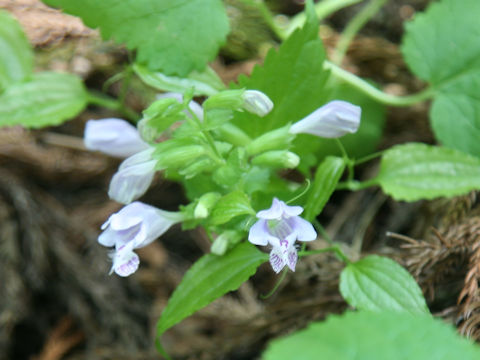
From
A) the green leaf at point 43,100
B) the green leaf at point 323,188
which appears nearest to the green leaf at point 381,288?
the green leaf at point 323,188

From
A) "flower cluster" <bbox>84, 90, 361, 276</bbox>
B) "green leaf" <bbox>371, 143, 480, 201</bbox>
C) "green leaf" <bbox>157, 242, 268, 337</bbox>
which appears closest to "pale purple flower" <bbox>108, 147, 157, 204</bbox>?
"flower cluster" <bbox>84, 90, 361, 276</bbox>

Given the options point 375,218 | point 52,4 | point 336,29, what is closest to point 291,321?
point 375,218

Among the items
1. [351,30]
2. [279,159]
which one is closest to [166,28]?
[279,159]

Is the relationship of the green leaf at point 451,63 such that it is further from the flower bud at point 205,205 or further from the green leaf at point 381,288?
the flower bud at point 205,205

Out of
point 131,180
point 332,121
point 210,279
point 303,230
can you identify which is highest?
point 332,121

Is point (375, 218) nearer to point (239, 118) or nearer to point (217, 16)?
point (239, 118)

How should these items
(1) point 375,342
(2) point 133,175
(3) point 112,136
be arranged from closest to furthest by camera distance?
1. (1) point 375,342
2. (2) point 133,175
3. (3) point 112,136

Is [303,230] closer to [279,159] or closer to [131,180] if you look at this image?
[279,159]
